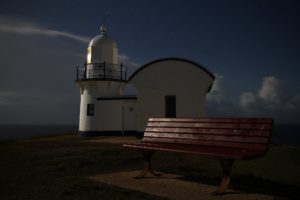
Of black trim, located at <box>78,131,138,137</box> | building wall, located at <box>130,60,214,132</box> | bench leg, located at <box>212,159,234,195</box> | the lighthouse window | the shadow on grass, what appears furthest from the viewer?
the lighthouse window

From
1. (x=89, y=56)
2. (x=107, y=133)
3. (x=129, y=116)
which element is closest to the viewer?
(x=129, y=116)

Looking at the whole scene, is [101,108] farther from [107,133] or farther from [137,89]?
[137,89]

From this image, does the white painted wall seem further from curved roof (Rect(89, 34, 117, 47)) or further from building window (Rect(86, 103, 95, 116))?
curved roof (Rect(89, 34, 117, 47))

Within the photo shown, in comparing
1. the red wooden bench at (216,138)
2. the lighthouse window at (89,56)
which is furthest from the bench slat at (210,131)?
the lighthouse window at (89,56)

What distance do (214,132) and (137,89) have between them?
42.4 feet

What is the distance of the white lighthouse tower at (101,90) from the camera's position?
75.0 feet

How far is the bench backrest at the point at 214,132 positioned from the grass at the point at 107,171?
3.34 ft

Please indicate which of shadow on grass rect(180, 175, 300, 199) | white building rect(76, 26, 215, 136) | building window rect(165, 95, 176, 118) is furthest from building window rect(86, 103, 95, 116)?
shadow on grass rect(180, 175, 300, 199)

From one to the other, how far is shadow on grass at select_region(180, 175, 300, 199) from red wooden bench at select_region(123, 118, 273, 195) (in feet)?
2.84

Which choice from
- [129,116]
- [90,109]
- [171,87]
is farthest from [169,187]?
[90,109]

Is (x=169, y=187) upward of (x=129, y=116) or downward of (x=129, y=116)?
downward

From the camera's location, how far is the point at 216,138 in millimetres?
6480

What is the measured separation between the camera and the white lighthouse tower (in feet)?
75.0

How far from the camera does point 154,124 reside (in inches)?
319
